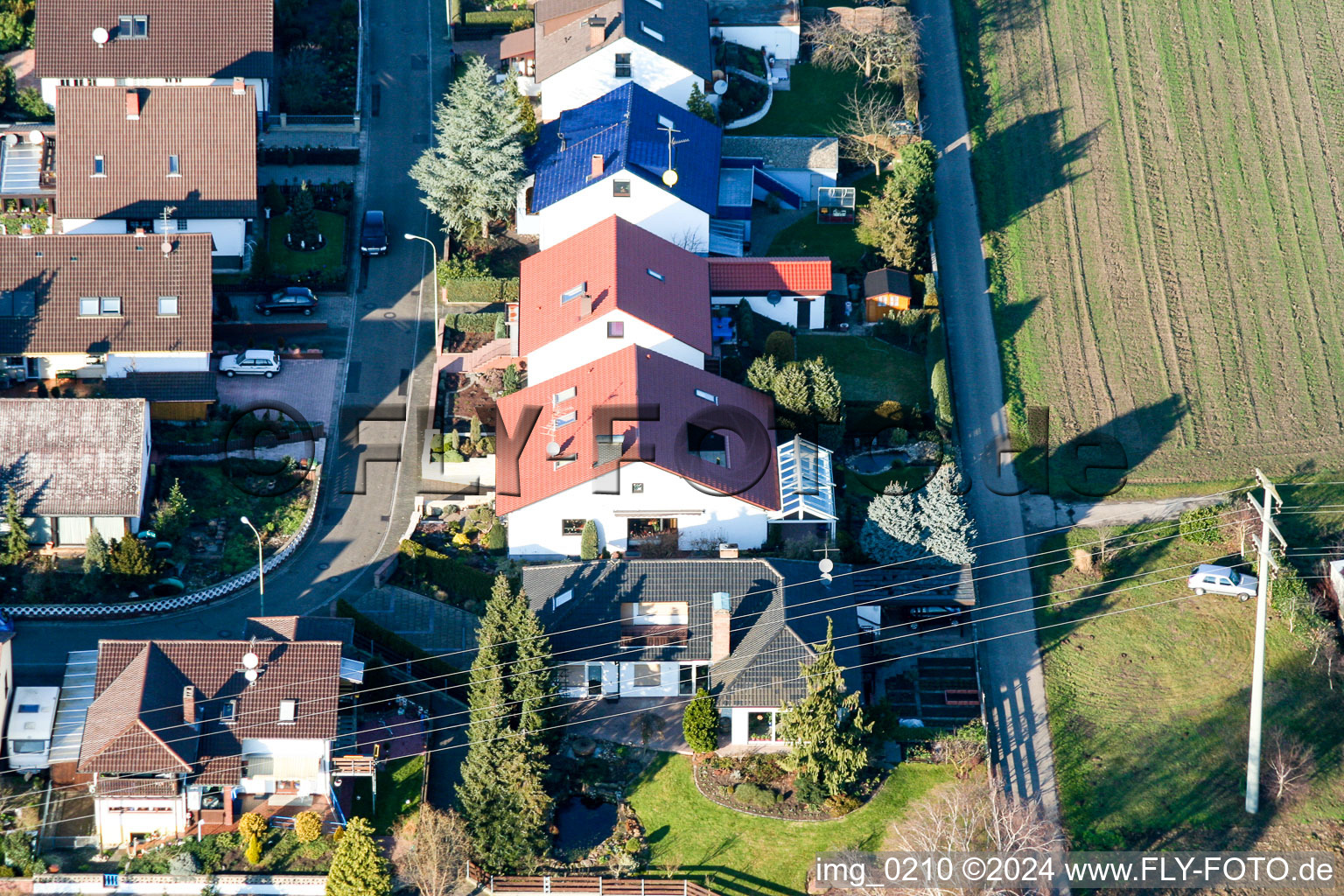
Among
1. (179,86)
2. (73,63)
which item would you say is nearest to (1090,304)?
(179,86)

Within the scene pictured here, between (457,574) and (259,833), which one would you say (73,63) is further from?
(259,833)

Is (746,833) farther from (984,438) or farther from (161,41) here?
(161,41)

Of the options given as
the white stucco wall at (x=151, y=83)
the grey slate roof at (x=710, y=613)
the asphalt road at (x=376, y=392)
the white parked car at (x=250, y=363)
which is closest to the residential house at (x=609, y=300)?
the asphalt road at (x=376, y=392)

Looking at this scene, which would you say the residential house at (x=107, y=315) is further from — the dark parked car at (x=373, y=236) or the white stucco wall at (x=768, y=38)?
the white stucco wall at (x=768, y=38)

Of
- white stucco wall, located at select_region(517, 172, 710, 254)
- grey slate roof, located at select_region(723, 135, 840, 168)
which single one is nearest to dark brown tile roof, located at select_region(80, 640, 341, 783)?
white stucco wall, located at select_region(517, 172, 710, 254)

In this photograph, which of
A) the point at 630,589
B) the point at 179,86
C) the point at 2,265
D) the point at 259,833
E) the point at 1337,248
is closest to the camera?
the point at 259,833

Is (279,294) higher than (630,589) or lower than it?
higher

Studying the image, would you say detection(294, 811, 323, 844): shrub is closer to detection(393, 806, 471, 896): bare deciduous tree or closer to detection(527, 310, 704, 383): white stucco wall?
detection(393, 806, 471, 896): bare deciduous tree
